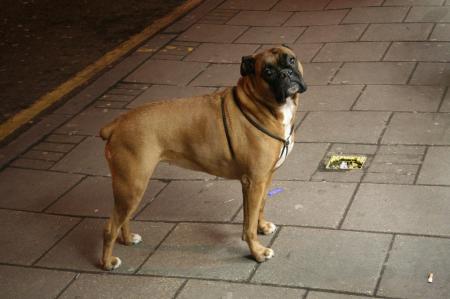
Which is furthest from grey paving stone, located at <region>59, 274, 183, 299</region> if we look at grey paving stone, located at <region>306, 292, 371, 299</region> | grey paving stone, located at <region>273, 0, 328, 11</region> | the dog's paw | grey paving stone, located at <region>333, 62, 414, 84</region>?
grey paving stone, located at <region>273, 0, 328, 11</region>

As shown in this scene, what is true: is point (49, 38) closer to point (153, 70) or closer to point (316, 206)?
point (153, 70)

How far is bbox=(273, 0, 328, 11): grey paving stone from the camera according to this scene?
9.78 meters

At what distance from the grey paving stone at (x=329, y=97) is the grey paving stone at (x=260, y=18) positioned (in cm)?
213

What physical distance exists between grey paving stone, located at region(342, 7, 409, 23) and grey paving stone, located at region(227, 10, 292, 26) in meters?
0.77

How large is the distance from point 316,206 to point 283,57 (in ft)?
4.41

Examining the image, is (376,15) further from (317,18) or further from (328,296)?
(328,296)

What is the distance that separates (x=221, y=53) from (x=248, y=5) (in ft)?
5.49

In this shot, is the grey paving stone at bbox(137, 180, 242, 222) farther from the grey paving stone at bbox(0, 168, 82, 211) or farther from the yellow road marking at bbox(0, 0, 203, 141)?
the yellow road marking at bbox(0, 0, 203, 141)

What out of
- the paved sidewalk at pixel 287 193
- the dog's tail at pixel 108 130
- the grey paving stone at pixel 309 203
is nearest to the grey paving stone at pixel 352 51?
A: the paved sidewalk at pixel 287 193

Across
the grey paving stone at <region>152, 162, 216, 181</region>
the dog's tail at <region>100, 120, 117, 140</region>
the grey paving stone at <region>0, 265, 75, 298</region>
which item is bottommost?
the grey paving stone at <region>152, 162, 216, 181</region>

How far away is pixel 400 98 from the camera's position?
703 centimetres

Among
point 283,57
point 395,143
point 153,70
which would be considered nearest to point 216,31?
point 153,70

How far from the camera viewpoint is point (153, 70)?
8.46m

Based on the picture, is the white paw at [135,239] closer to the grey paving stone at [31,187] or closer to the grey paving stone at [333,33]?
the grey paving stone at [31,187]
